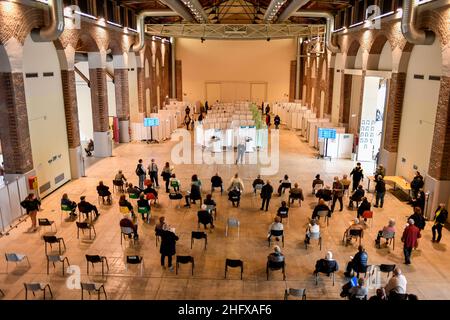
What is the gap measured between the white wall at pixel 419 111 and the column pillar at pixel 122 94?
1645 cm

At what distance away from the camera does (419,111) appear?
51.3ft

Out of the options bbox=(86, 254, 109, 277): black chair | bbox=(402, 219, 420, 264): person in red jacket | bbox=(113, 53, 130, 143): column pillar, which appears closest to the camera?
bbox=(86, 254, 109, 277): black chair

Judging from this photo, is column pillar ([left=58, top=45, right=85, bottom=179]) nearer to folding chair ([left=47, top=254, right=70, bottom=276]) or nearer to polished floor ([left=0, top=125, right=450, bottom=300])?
polished floor ([left=0, top=125, right=450, bottom=300])

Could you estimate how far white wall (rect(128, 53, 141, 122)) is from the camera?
27266 millimetres

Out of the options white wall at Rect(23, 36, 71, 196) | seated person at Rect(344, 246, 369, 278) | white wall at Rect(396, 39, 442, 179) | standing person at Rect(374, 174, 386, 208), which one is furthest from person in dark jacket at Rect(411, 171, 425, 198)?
white wall at Rect(23, 36, 71, 196)

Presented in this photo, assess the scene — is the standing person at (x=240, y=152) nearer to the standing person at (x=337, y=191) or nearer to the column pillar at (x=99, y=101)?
the standing person at (x=337, y=191)

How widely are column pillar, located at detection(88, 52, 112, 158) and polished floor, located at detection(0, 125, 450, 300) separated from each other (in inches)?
210

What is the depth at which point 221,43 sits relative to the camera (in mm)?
40625

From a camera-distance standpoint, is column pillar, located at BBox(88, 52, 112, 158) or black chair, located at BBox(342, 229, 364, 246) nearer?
black chair, located at BBox(342, 229, 364, 246)

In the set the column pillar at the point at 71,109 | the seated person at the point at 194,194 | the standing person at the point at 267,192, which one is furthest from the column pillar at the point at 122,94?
the standing person at the point at 267,192

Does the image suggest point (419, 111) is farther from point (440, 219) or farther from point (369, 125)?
point (369, 125)

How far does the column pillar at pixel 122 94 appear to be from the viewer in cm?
2489
